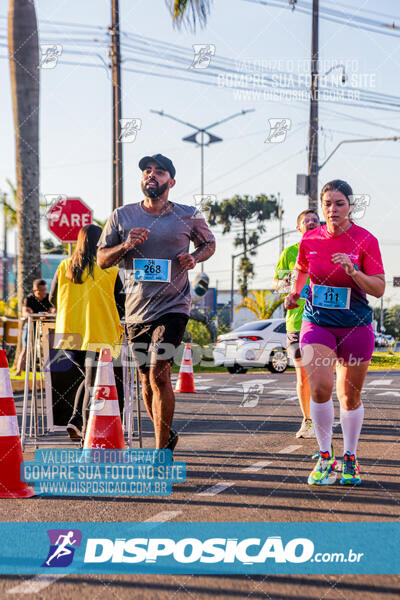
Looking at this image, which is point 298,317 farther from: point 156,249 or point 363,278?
point 363,278

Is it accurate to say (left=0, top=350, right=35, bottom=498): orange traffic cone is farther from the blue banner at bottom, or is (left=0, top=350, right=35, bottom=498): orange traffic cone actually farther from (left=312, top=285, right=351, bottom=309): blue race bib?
(left=312, top=285, right=351, bottom=309): blue race bib

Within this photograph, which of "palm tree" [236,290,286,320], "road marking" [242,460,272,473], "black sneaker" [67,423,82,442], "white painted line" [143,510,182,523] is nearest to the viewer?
"white painted line" [143,510,182,523]

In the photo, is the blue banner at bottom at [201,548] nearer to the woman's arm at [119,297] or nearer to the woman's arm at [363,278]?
the woman's arm at [363,278]

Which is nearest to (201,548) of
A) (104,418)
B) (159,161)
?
(104,418)

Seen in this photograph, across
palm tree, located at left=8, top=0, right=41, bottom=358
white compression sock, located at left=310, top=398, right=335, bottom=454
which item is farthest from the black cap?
palm tree, located at left=8, top=0, right=41, bottom=358

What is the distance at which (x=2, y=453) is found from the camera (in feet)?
18.2

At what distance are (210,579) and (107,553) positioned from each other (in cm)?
60

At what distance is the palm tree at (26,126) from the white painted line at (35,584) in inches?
511

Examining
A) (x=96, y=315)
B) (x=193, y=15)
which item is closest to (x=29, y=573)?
(x=96, y=315)

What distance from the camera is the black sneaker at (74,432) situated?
7.26 meters

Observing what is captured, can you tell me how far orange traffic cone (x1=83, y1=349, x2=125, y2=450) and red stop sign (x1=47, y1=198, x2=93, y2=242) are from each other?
798 cm

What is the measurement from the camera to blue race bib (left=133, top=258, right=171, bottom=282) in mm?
6078

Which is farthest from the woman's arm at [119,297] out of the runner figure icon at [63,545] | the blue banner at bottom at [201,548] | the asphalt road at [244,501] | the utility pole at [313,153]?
the utility pole at [313,153]

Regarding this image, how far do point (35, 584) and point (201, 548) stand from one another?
815 millimetres
